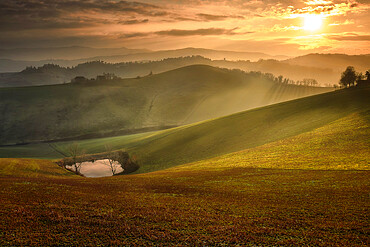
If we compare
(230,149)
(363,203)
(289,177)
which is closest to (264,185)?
(289,177)

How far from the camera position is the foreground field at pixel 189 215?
17391 millimetres

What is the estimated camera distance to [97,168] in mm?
85500

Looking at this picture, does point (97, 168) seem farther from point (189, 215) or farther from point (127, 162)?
point (189, 215)

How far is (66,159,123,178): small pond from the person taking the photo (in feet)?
263

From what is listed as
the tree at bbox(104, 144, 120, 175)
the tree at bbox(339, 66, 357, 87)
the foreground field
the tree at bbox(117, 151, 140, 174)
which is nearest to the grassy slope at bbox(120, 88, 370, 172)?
the tree at bbox(117, 151, 140, 174)

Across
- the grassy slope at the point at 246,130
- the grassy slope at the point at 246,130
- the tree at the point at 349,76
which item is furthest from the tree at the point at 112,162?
the tree at the point at 349,76

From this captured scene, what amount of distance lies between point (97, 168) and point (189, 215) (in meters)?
70.6

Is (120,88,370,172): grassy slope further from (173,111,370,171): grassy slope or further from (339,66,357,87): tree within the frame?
(339,66,357,87): tree

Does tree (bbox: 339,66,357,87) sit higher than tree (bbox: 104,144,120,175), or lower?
higher

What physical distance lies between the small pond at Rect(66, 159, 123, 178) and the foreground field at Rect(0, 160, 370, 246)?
166ft

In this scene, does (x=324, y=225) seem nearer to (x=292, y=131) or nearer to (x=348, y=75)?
(x=292, y=131)

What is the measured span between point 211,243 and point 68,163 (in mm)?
79241

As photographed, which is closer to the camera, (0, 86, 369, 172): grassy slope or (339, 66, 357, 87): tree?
(0, 86, 369, 172): grassy slope

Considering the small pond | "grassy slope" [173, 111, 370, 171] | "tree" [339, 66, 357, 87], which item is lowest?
the small pond
